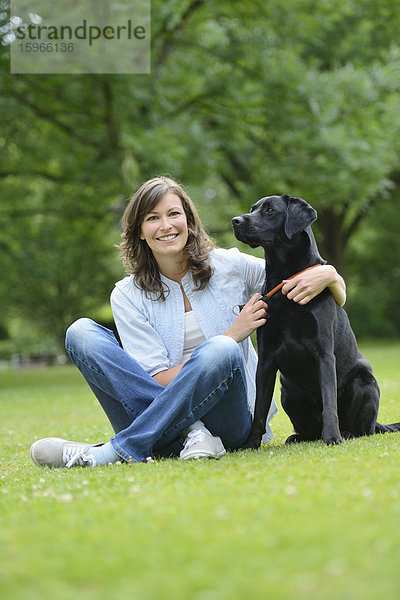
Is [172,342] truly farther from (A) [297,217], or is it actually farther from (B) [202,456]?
(A) [297,217]

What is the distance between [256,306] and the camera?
4328 millimetres

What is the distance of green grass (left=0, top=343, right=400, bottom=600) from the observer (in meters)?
1.96

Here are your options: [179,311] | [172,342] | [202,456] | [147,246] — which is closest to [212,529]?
[202,456]

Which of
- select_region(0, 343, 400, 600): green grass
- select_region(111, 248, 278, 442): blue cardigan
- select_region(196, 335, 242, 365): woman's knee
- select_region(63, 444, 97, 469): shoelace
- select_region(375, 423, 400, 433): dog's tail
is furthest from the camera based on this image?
select_region(375, 423, 400, 433): dog's tail

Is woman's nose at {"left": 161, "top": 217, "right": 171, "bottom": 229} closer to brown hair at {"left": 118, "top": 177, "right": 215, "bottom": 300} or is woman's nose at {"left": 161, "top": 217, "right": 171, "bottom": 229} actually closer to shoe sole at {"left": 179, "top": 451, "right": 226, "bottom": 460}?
brown hair at {"left": 118, "top": 177, "right": 215, "bottom": 300}

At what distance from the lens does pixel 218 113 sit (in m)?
17.6

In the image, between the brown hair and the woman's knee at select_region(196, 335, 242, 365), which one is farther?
the brown hair

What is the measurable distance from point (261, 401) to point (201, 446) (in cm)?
59

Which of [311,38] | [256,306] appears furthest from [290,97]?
[256,306]

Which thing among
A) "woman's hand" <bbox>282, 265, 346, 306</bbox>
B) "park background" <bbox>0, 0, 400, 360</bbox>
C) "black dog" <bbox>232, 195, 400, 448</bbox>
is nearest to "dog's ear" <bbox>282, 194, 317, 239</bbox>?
"black dog" <bbox>232, 195, 400, 448</bbox>

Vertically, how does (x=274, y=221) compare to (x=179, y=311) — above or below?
above

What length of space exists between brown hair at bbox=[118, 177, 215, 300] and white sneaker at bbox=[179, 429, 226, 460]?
3.41ft

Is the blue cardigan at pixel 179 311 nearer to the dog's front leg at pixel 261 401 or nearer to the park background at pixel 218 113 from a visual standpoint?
the dog's front leg at pixel 261 401

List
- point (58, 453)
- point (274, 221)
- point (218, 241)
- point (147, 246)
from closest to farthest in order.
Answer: point (58, 453) → point (274, 221) → point (147, 246) → point (218, 241)
